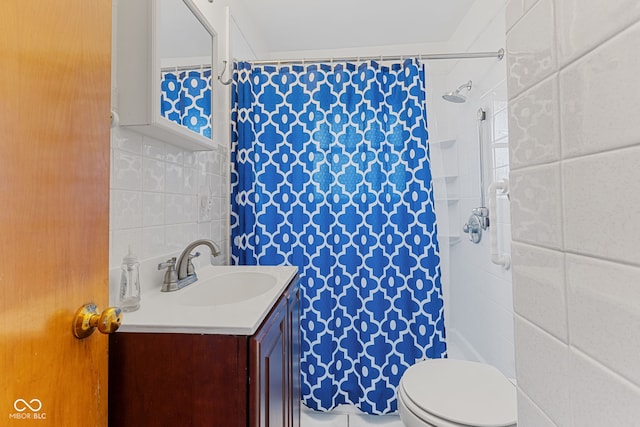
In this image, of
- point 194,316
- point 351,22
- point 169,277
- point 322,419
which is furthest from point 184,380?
point 351,22

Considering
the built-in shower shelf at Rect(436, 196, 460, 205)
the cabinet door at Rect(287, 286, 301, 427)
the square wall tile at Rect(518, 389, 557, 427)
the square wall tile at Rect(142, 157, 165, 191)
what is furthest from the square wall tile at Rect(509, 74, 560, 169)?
the built-in shower shelf at Rect(436, 196, 460, 205)

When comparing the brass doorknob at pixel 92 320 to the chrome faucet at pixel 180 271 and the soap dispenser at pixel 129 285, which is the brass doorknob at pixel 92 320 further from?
the chrome faucet at pixel 180 271

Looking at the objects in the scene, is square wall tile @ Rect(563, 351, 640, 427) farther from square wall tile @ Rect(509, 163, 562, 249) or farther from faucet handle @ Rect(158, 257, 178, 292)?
faucet handle @ Rect(158, 257, 178, 292)

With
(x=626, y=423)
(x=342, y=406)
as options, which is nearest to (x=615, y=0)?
(x=626, y=423)

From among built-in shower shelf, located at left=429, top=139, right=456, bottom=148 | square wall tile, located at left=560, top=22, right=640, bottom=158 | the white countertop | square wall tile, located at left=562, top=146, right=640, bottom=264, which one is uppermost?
built-in shower shelf, located at left=429, top=139, right=456, bottom=148

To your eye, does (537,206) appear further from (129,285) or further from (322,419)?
(322,419)

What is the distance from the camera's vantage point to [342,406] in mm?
1938

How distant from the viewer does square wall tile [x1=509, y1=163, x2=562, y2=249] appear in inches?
16.6

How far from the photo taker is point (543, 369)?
1.46 feet

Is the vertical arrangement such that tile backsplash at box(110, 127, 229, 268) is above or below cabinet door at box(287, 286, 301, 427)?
above

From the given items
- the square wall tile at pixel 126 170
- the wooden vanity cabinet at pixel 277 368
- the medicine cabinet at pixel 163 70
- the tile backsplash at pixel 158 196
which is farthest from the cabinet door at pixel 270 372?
the medicine cabinet at pixel 163 70

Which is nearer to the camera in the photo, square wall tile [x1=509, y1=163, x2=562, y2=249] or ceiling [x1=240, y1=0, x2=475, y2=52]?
square wall tile [x1=509, y1=163, x2=562, y2=249]

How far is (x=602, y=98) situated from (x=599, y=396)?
0.31m

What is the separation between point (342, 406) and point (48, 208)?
1906 millimetres
